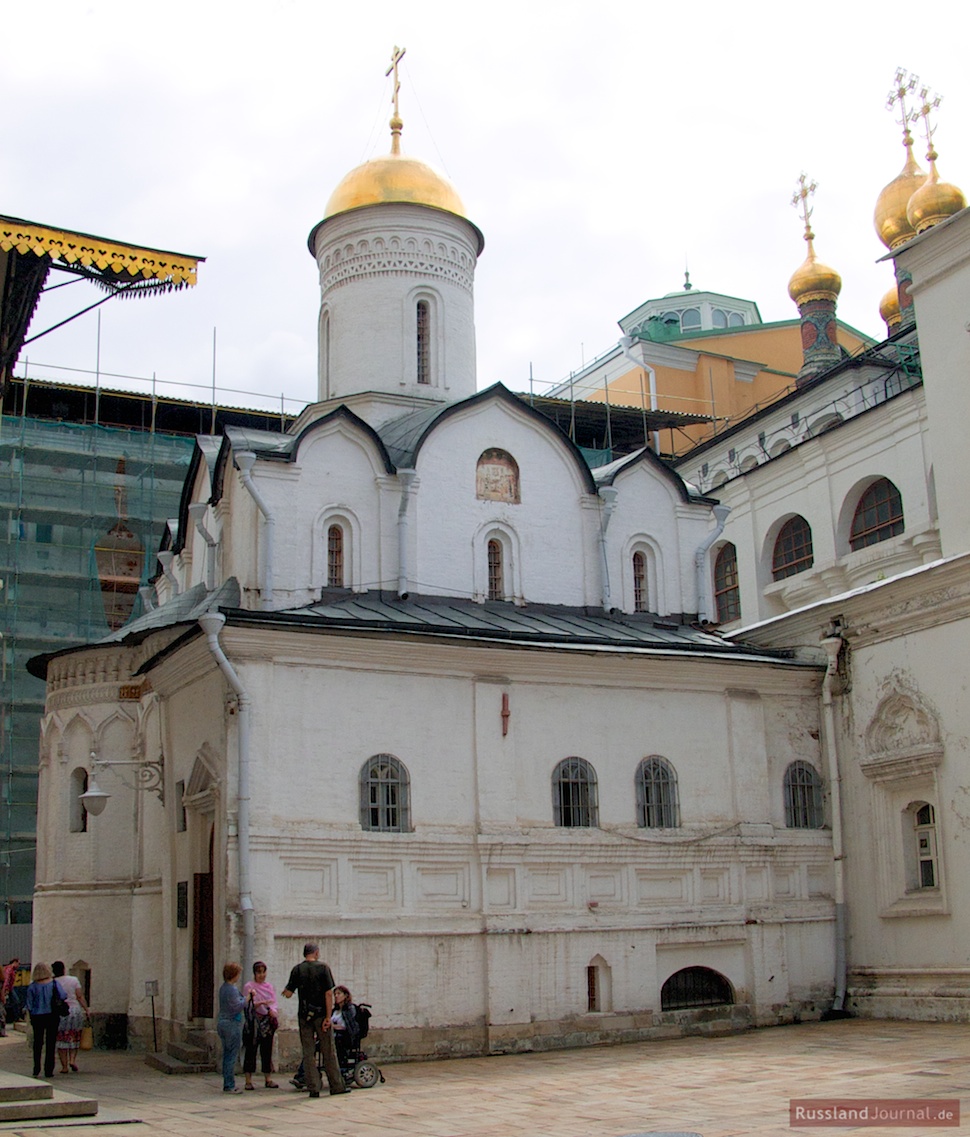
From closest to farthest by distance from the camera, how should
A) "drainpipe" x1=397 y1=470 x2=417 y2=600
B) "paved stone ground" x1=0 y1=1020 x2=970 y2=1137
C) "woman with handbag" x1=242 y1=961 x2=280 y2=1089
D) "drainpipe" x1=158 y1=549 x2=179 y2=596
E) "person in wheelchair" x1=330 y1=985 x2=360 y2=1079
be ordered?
"paved stone ground" x1=0 y1=1020 x2=970 y2=1137, "person in wheelchair" x1=330 y1=985 x2=360 y2=1079, "woman with handbag" x1=242 y1=961 x2=280 y2=1089, "drainpipe" x1=397 y1=470 x2=417 y2=600, "drainpipe" x1=158 y1=549 x2=179 y2=596

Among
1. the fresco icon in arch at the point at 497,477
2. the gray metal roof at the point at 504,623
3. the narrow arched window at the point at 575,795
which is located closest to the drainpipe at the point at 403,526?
the gray metal roof at the point at 504,623

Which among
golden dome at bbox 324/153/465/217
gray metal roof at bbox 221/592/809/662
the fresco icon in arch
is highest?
golden dome at bbox 324/153/465/217

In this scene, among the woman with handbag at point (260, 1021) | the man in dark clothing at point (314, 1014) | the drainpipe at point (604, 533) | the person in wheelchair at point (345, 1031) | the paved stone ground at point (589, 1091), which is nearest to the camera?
the paved stone ground at point (589, 1091)

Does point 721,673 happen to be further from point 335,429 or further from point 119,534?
point 119,534

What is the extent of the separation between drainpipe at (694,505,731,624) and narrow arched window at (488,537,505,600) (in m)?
2.77

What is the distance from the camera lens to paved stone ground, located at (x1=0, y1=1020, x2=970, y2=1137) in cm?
890

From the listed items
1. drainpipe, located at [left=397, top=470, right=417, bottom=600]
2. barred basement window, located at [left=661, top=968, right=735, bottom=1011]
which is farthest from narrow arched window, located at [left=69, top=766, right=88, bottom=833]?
barred basement window, located at [left=661, top=968, right=735, bottom=1011]

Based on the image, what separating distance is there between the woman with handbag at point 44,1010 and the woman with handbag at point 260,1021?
1.90m

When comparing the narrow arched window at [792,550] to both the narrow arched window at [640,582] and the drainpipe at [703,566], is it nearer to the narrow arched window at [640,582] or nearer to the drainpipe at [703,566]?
the drainpipe at [703,566]

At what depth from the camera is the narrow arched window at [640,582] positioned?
1758 cm

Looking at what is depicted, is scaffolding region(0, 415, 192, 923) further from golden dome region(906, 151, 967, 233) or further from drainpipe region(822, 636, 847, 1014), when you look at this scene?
golden dome region(906, 151, 967, 233)

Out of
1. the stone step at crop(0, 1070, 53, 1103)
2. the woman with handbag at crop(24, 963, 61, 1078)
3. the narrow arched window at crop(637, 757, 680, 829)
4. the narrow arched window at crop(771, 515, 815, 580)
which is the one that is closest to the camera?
the stone step at crop(0, 1070, 53, 1103)

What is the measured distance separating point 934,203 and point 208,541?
50.0 feet

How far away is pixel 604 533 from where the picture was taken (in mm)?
17328
